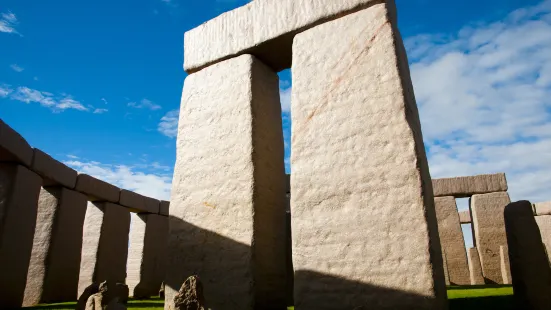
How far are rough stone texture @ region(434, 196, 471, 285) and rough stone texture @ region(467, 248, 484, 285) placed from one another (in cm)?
20

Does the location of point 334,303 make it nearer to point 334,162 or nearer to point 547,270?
point 334,162

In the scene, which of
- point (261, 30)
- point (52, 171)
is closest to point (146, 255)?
point (52, 171)

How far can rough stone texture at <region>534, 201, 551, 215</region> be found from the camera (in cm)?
954

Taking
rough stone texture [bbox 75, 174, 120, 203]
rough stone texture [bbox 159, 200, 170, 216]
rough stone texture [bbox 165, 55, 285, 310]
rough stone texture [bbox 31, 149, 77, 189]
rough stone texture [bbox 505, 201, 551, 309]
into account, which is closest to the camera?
rough stone texture [bbox 505, 201, 551, 309]

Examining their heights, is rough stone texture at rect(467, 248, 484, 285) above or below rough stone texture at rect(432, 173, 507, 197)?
below

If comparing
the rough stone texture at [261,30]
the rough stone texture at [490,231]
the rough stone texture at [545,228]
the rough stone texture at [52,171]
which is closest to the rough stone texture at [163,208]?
the rough stone texture at [52,171]

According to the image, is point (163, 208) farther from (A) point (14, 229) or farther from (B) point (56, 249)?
(A) point (14, 229)

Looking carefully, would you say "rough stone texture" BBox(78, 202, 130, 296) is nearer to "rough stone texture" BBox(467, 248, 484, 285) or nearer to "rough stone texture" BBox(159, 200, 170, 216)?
"rough stone texture" BBox(159, 200, 170, 216)

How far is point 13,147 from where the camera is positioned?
5270 mm

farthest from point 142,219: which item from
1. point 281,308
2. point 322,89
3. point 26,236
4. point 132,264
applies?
point 322,89

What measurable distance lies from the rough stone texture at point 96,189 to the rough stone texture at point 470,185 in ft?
25.0

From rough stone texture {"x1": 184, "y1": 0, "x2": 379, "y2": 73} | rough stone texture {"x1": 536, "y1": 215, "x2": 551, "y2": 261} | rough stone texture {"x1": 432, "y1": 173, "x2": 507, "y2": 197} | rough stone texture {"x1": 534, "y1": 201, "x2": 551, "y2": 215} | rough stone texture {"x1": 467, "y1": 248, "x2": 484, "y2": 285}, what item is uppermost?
rough stone texture {"x1": 184, "y1": 0, "x2": 379, "y2": 73}

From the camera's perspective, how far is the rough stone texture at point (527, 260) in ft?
9.92

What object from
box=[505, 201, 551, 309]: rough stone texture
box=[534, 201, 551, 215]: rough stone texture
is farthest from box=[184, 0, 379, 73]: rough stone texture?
box=[534, 201, 551, 215]: rough stone texture
